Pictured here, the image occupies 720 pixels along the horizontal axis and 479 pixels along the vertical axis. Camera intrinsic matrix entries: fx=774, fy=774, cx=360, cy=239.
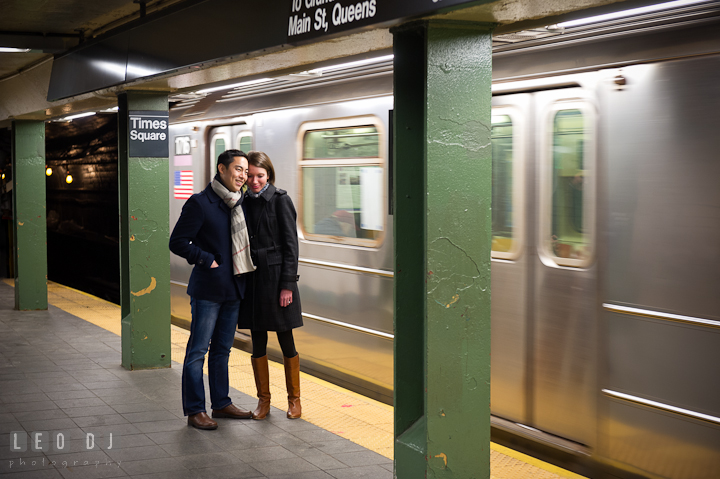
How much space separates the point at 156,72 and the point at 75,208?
30.4 feet

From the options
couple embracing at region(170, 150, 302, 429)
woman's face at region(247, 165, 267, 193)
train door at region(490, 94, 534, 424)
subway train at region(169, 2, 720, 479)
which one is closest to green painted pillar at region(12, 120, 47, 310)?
couple embracing at region(170, 150, 302, 429)

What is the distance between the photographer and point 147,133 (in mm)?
6367

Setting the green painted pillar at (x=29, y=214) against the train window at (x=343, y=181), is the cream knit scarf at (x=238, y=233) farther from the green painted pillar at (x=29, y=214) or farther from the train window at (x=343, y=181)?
the green painted pillar at (x=29, y=214)

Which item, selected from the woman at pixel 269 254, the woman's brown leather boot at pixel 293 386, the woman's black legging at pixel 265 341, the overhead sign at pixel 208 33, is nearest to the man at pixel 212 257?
the woman at pixel 269 254

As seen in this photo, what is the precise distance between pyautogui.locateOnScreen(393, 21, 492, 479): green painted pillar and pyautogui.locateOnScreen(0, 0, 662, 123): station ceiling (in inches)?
8.8

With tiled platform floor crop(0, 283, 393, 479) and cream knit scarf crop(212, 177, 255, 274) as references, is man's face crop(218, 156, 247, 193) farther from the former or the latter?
tiled platform floor crop(0, 283, 393, 479)

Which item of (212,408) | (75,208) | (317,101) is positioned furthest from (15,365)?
(75,208)

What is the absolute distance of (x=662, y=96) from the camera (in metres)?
3.64

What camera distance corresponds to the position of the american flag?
835 centimetres

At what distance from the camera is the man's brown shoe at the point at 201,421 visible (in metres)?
4.79

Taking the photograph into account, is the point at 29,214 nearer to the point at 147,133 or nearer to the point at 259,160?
the point at 147,133

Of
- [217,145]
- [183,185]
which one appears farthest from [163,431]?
[183,185]

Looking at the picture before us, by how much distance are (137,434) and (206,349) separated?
646 millimetres

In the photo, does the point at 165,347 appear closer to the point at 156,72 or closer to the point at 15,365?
the point at 15,365
